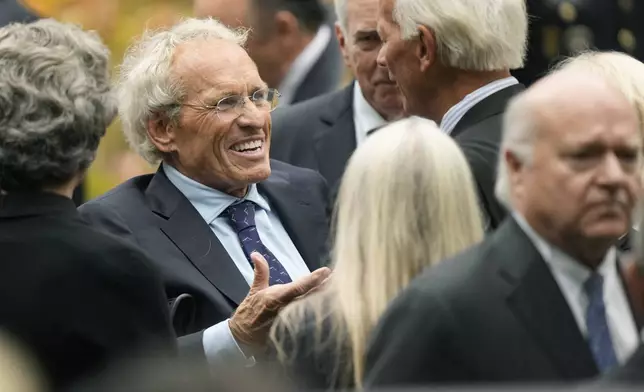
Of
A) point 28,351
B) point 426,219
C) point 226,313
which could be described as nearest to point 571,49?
point 226,313

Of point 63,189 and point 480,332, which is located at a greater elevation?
point 63,189

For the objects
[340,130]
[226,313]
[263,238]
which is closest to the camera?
[226,313]

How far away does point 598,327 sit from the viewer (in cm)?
385

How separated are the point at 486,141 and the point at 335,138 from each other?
7.06 feet

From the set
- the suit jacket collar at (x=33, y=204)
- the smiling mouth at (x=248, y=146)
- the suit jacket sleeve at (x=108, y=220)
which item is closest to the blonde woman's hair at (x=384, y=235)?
the suit jacket collar at (x=33, y=204)

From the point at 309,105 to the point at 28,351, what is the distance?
12.5 ft

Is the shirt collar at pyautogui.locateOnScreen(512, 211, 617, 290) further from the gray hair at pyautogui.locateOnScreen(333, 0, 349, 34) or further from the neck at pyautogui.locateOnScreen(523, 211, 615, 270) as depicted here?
the gray hair at pyautogui.locateOnScreen(333, 0, 349, 34)

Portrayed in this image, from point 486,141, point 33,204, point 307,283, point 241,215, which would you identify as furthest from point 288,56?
point 33,204

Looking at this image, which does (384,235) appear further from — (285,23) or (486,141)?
(285,23)

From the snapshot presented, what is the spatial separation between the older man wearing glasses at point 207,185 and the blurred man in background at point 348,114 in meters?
1.07

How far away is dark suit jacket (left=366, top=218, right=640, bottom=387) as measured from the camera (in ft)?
12.0

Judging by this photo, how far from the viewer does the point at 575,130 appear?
154 inches

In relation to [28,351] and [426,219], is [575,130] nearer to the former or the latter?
[426,219]

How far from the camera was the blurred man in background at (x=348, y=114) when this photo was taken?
23.7 ft
